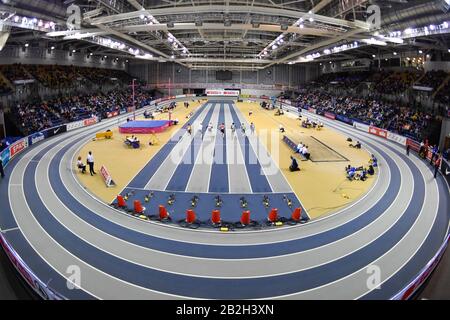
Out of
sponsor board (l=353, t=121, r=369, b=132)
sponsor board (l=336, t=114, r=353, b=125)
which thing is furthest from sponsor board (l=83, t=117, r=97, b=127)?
sponsor board (l=336, t=114, r=353, b=125)

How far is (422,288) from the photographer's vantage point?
900 cm

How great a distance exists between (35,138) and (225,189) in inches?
811

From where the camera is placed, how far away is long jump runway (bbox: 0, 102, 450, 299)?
9.12 meters

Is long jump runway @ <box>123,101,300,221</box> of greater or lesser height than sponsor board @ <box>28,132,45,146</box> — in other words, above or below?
below

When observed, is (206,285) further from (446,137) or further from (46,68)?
(46,68)

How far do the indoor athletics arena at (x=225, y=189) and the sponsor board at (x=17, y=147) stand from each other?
0.77ft

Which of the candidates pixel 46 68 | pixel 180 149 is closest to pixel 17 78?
pixel 46 68

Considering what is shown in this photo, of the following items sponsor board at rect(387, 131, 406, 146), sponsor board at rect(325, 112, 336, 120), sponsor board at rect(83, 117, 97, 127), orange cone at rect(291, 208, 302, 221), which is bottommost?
orange cone at rect(291, 208, 302, 221)

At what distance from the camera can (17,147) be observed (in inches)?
954

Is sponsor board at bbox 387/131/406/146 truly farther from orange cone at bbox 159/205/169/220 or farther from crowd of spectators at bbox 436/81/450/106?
orange cone at bbox 159/205/169/220

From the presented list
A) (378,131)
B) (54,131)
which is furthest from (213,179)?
(378,131)

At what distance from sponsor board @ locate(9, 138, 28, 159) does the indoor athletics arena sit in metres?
0.23

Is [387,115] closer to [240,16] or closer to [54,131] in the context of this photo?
[240,16]
